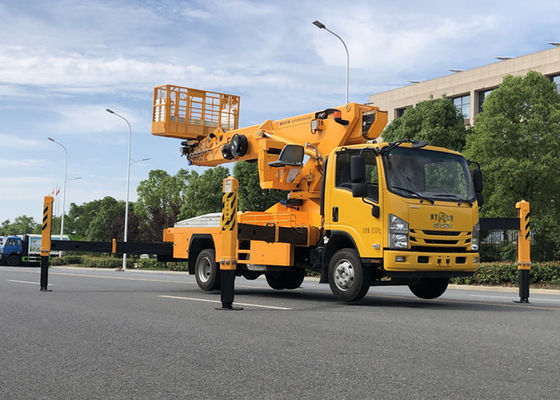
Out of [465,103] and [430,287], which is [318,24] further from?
[465,103]

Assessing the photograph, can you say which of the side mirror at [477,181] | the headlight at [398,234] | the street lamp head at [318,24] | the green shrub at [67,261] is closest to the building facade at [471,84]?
the street lamp head at [318,24]

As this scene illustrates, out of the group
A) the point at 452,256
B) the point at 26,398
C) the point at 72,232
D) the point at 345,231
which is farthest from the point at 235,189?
the point at 72,232

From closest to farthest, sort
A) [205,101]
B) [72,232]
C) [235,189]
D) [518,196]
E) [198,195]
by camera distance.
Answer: [235,189] < [205,101] < [518,196] < [198,195] < [72,232]

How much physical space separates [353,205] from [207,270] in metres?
4.41

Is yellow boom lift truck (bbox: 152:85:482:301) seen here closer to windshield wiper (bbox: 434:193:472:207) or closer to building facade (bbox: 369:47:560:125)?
windshield wiper (bbox: 434:193:472:207)

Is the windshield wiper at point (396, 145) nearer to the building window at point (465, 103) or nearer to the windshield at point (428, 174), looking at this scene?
the windshield at point (428, 174)

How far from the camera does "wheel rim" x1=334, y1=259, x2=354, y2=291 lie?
10.9 meters

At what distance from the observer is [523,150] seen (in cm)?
2847

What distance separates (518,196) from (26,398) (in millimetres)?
26375

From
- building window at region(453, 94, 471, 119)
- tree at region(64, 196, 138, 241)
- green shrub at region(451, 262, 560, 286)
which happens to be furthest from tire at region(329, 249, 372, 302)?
building window at region(453, 94, 471, 119)

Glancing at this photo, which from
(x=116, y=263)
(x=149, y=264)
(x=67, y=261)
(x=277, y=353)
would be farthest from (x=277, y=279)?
(x=67, y=261)

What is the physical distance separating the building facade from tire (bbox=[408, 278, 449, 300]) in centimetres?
4139

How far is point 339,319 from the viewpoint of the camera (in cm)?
871

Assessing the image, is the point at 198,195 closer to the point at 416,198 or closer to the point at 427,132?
the point at 427,132
